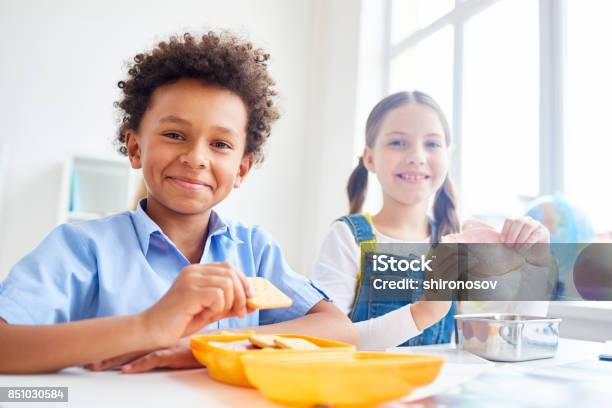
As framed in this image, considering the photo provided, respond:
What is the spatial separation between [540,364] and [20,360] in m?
0.61

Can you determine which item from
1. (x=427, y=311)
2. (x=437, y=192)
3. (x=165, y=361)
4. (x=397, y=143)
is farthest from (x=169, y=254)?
(x=437, y=192)

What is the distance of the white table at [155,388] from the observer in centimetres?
43

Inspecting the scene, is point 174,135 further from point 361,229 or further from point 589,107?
point 589,107

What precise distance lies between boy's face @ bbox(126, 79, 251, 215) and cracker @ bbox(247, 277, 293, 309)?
0.27 metres

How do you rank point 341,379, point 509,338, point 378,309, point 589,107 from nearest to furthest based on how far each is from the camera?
point 341,379 → point 509,338 → point 378,309 → point 589,107

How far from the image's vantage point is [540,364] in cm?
68

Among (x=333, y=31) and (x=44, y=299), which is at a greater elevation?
Answer: (x=333, y=31)

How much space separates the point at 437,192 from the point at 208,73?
78 cm

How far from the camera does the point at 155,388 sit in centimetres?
47

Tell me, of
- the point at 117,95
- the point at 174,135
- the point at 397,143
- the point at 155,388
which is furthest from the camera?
the point at 117,95

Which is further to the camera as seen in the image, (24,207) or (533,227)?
(24,207)

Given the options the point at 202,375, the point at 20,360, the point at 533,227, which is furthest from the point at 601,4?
the point at 20,360

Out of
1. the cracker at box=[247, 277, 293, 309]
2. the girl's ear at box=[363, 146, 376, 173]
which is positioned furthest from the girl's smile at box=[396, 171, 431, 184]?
the cracker at box=[247, 277, 293, 309]

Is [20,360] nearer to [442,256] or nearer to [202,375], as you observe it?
[202,375]
